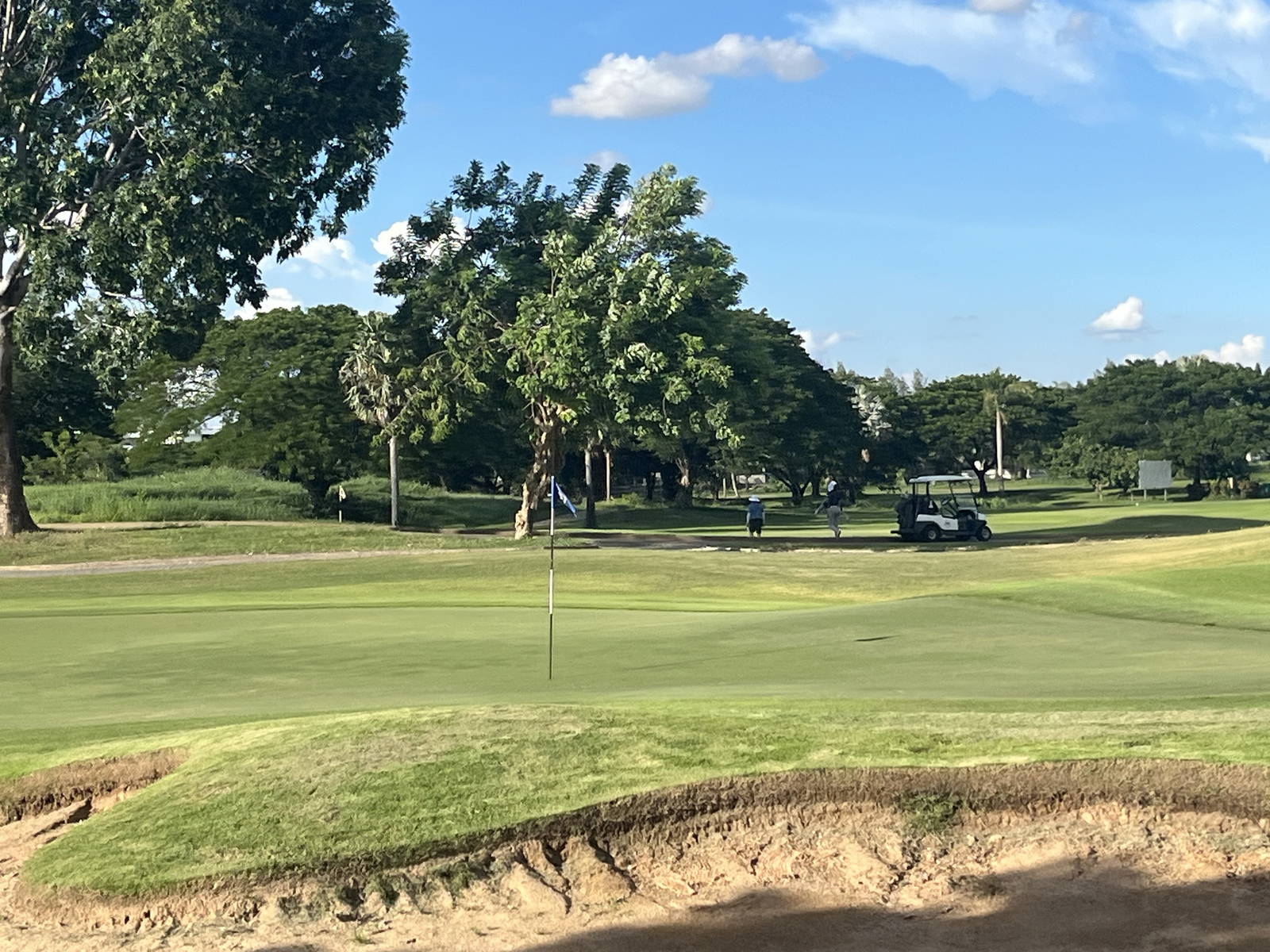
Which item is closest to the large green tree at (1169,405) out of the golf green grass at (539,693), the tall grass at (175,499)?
the tall grass at (175,499)

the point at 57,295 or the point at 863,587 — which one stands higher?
the point at 57,295

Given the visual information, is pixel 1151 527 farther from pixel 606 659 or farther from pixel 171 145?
pixel 606 659

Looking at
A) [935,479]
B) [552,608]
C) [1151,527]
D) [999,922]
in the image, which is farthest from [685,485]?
[999,922]

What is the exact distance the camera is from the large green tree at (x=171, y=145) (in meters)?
36.6

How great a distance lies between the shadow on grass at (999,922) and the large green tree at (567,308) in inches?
1407

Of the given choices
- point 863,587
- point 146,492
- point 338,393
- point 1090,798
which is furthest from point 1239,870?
point 338,393

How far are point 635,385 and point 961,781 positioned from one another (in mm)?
35936

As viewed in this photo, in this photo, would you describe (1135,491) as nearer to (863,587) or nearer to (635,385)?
(635,385)

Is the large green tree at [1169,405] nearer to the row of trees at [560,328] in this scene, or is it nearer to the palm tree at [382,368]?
the row of trees at [560,328]

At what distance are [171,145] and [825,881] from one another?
35810mm

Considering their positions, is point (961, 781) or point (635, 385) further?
point (635, 385)

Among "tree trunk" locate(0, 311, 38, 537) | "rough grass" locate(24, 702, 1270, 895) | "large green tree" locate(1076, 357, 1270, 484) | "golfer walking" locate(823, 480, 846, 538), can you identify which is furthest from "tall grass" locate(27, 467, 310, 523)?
"large green tree" locate(1076, 357, 1270, 484)

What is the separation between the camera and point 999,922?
5902 mm

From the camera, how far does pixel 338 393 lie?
6175 centimetres
